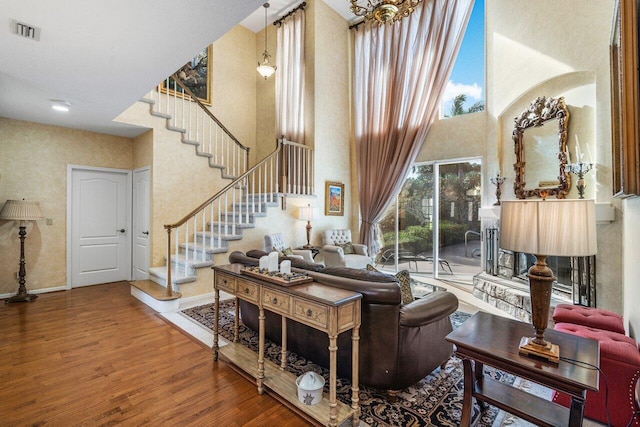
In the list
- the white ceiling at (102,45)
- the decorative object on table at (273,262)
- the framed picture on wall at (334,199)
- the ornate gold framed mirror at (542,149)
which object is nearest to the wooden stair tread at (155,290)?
the decorative object on table at (273,262)

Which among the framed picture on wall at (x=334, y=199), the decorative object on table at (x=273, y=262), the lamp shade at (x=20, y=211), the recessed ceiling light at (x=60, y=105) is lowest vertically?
the decorative object on table at (x=273, y=262)

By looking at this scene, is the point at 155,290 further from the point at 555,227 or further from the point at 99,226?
the point at 555,227

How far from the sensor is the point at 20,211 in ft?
14.7

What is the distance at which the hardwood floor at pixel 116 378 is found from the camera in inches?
81.0

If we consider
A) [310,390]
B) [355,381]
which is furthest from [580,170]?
[310,390]

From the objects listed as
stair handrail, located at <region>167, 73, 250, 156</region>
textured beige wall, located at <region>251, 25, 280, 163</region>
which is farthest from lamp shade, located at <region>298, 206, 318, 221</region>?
stair handrail, located at <region>167, 73, 250, 156</region>

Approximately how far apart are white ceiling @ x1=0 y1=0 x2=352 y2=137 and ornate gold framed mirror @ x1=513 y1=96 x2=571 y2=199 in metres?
4.02

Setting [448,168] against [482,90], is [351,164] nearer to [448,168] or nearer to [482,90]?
[448,168]

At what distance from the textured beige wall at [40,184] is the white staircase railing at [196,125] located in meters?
1.48

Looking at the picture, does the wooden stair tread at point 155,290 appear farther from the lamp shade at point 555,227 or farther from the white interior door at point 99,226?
the lamp shade at point 555,227

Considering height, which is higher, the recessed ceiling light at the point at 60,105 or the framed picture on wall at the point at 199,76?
the framed picture on wall at the point at 199,76

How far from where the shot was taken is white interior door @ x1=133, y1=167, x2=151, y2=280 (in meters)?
5.43

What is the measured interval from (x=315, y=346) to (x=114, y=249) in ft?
17.1

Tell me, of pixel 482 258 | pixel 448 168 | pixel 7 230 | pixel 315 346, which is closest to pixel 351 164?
pixel 448 168
